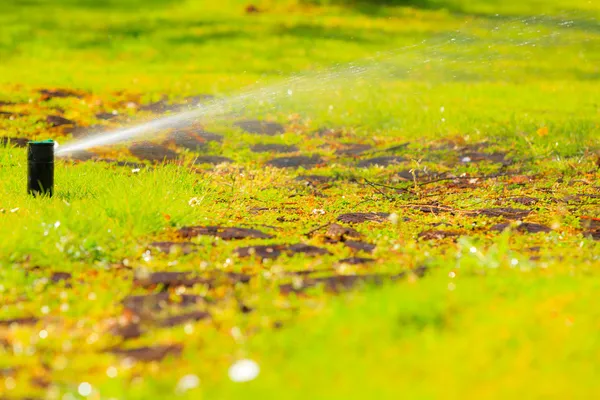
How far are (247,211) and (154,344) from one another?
192 inches

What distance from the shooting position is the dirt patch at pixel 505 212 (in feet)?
32.0

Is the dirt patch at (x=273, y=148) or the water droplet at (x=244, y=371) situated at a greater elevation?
the water droplet at (x=244, y=371)

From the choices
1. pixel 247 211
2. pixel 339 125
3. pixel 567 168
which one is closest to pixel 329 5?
pixel 339 125

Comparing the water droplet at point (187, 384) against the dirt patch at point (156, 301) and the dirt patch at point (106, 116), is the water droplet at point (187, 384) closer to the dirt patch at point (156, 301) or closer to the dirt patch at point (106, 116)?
the dirt patch at point (156, 301)

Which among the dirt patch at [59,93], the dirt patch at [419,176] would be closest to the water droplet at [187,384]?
the dirt patch at [419,176]

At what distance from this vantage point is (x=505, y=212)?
32.4 ft

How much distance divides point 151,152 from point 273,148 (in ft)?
6.87

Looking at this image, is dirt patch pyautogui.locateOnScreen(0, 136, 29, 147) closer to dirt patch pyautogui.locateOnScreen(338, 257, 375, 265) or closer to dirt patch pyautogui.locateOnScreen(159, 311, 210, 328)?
dirt patch pyautogui.locateOnScreen(338, 257, 375, 265)

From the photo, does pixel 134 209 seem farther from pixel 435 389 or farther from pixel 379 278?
pixel 435 389

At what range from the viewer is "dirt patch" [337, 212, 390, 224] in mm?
9555

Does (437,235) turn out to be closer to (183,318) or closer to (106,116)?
(183,318)

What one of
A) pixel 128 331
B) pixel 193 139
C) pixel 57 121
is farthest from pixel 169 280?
pixel 57 121

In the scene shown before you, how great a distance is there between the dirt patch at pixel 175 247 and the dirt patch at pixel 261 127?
7.31 metres

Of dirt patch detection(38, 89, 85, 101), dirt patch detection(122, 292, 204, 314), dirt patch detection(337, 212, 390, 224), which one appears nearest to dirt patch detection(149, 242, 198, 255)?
dirt patch detection(122, 292, 204, 314)
